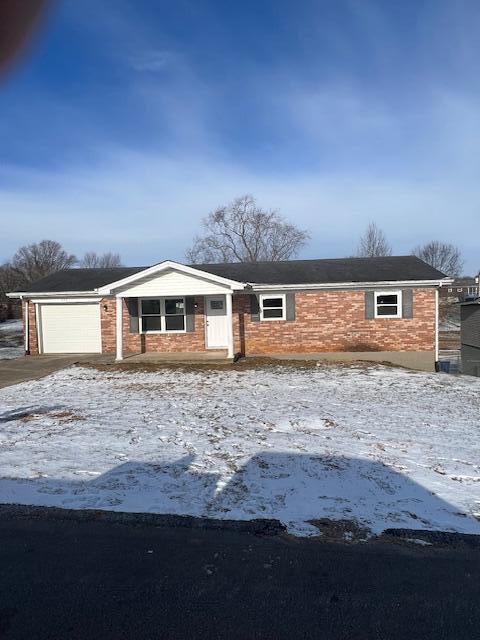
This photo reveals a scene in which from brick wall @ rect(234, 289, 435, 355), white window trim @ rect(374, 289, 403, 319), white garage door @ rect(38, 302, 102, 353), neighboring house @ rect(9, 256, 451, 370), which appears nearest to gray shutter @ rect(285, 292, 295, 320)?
neighboring house @ rect(9, 256, 451, 370)

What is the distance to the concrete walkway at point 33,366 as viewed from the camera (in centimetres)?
1206

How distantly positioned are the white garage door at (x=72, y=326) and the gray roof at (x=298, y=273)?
73 centimetres

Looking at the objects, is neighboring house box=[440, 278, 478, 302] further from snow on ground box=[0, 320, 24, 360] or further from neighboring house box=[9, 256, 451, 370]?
snow on ground box=[0, 320, 24, 360]

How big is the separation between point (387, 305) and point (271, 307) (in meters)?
3.83

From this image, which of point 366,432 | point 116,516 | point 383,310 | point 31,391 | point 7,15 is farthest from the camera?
point 383,310

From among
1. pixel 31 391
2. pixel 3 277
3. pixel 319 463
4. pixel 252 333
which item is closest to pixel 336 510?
pixel 319 463

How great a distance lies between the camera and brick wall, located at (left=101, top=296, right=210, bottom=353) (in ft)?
51.9

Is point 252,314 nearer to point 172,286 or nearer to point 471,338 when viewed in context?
point 172,286

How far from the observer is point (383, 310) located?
598 inches

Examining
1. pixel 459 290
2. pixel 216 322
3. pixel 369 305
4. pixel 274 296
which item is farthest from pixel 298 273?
pixel 459 290

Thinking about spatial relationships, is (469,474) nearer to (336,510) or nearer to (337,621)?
(336,510)

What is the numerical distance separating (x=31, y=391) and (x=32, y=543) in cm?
740

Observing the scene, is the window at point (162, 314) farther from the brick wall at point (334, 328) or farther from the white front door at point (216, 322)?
the brick wall at point (334, 328)

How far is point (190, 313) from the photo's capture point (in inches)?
622
